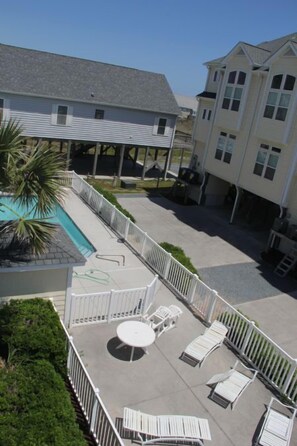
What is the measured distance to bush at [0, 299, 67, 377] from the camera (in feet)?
27.2

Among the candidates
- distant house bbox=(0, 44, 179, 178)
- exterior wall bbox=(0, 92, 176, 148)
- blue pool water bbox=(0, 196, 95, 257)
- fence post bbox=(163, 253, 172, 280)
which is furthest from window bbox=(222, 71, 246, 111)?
fence post bbox=(163, 253, 172, 280)

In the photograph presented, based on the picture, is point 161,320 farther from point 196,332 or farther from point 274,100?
point 274,100

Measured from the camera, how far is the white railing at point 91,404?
6930 millimetres

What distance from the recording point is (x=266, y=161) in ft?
67.2

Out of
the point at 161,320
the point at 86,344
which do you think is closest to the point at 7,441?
the point at 86,344

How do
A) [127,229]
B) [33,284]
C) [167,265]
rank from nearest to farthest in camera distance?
[33,284], [167,265], [127,229]

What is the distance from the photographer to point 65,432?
6.60 m

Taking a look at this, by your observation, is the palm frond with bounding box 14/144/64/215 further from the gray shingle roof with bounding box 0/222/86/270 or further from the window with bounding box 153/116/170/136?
the window with bounding box 153/116/170/136

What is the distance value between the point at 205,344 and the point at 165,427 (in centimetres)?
313

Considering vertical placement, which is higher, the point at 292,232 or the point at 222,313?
the point at 292,232

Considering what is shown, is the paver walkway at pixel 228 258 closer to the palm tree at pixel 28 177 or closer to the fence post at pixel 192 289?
the fence post at pixel 192 289

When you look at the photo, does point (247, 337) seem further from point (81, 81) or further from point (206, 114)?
point (81, 81)

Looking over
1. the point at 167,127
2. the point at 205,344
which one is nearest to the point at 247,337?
the point at 205,344

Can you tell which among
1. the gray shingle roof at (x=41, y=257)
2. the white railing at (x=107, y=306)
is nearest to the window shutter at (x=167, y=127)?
the white railing at (x=107, y=306)
